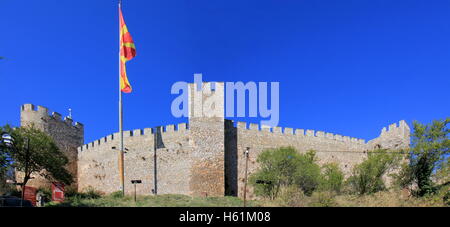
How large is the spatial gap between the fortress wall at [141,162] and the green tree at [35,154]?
264 cm

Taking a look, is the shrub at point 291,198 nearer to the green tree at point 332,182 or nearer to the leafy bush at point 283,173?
the leafy bush at point 283,173

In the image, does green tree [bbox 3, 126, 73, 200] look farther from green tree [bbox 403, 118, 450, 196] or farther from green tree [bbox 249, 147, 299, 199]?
green tree [bbox 403, 118, 450, 196]

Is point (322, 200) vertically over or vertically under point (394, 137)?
under

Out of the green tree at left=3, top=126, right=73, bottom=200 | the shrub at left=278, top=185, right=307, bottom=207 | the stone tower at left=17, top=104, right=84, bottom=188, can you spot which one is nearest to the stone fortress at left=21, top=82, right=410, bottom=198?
the stone tower at left=17, top=104, right=84, bottom=188

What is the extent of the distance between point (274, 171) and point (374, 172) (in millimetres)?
6794

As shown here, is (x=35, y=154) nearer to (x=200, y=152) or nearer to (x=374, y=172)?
(x=200, y=152)

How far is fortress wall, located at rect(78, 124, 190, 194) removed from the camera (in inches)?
926

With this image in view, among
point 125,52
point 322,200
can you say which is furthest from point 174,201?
point 125,52

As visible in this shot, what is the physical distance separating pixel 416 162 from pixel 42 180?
81.4ft

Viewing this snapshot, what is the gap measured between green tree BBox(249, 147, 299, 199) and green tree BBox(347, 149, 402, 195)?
187 inches

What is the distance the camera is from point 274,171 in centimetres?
2261

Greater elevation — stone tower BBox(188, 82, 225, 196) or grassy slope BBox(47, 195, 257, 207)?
stone tower BBox(188, 82, 225, 196)
